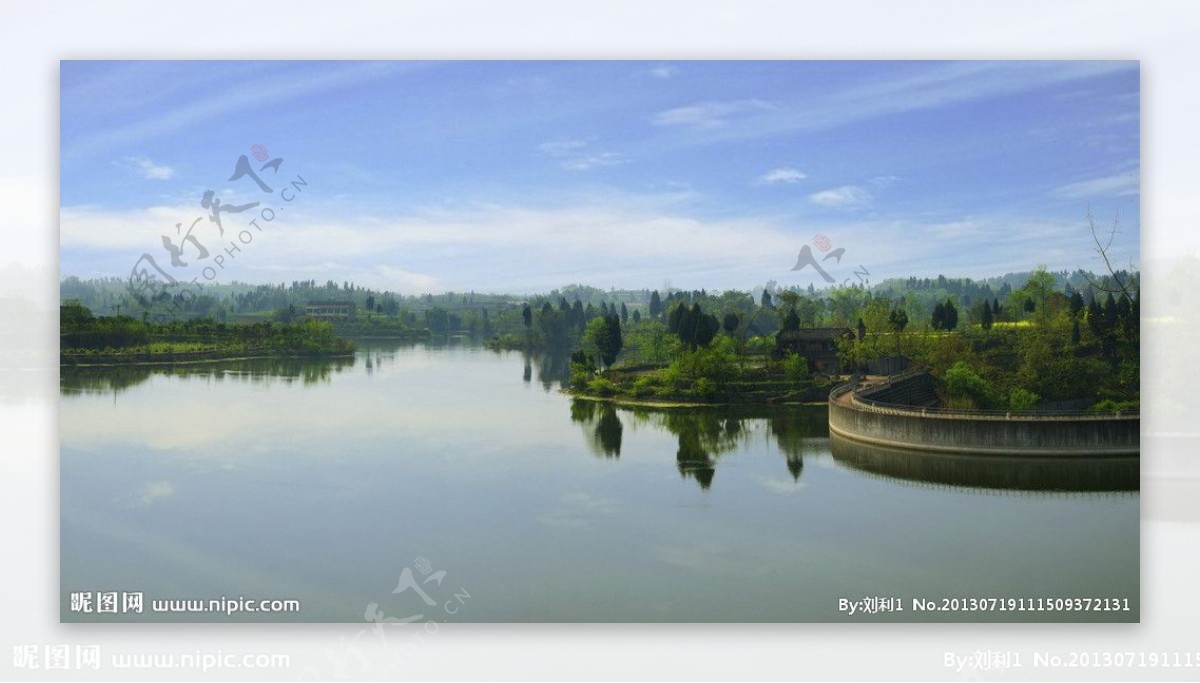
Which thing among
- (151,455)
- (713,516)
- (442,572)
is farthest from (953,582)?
(151,455)

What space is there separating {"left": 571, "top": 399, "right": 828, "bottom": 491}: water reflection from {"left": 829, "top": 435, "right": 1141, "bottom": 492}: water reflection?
36.4 inches

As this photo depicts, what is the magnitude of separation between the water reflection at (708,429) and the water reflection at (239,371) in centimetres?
355

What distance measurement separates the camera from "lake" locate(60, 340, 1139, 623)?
212 inches

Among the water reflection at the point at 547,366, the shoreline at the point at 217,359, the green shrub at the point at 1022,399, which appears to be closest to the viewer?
the shoreline at the point at 217,359

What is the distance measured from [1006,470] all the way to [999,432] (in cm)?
58

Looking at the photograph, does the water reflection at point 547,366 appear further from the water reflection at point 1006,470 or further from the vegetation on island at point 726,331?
the water reflection at point 1006,470

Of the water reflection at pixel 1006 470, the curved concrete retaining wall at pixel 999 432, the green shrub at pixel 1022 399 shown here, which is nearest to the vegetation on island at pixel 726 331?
the green shrub at pixel 1022 399

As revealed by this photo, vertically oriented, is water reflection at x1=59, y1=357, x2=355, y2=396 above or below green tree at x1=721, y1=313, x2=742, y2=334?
below

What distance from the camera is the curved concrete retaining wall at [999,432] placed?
28.0 feet

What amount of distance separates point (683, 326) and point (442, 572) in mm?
8966

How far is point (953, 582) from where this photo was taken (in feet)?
18.2

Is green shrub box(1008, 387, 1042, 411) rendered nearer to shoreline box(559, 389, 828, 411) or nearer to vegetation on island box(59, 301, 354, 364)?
shoreline box(559, 389, 828, 411)

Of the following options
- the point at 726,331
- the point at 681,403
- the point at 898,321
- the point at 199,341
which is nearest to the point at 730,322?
the point at 726,331

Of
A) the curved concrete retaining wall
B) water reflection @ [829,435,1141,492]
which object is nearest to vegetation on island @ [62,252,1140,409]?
the curved concrete retaining wall
